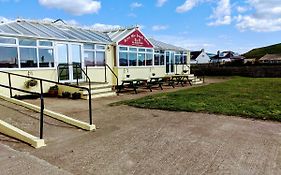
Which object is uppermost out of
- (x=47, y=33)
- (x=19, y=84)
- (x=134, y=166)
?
(x=47, y=33)

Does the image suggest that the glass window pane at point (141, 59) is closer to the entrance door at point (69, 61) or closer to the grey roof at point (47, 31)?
the grey roof at point (47, 31)

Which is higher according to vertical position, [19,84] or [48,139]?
[19,84]

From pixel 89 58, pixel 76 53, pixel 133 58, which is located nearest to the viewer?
pixel 76 53

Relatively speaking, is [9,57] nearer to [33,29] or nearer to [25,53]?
[25,53]

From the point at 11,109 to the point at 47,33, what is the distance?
5945 mm

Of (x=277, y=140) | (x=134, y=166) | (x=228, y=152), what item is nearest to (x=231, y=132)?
(x=277, y=140)

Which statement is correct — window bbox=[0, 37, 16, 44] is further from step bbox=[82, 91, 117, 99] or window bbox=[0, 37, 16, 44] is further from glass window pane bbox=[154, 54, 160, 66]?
glass window pane bbox=[154, 54, 160, 66]

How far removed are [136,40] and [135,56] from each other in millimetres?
1148

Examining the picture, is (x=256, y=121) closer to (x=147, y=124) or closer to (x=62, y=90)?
(x=147, y=124)

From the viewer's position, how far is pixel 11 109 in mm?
7637

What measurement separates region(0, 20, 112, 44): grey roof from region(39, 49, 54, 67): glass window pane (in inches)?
26.3

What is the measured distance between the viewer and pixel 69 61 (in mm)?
13164

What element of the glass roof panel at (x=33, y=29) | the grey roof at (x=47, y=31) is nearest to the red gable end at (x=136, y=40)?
the grey roof at (x=47, y=31)

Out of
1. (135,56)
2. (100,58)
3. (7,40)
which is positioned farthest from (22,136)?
(135,56)
